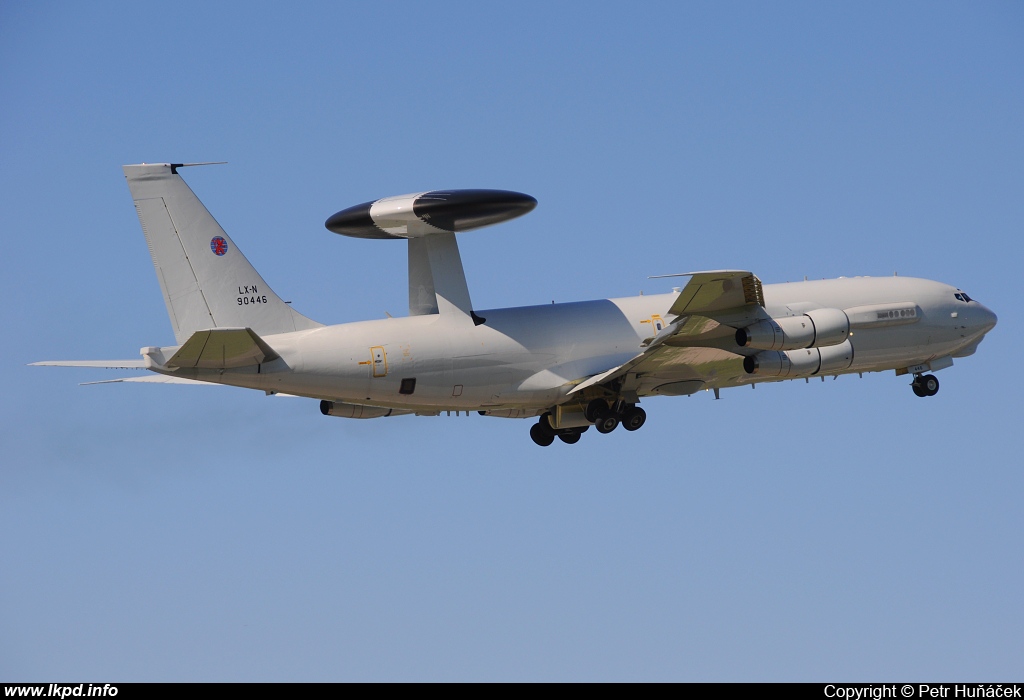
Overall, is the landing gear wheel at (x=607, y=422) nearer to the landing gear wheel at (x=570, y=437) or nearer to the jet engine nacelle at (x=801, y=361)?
the landing gear wheel at (x=570, y=437)

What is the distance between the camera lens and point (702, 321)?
31.2 metres

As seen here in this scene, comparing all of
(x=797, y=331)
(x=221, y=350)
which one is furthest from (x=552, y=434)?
(x=221, y=350)

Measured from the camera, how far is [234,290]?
102 ft

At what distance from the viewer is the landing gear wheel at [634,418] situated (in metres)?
34.8

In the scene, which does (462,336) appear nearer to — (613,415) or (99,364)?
(613,415)

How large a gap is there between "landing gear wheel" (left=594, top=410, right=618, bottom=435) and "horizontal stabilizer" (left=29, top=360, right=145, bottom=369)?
1170 cm

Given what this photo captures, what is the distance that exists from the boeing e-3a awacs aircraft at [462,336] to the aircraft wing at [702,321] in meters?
0.05

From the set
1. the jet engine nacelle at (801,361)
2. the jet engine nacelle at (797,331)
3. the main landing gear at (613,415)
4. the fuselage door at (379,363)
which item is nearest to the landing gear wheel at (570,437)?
the main landing gear at (613,415)

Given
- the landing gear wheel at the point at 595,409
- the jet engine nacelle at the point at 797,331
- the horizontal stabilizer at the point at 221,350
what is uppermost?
the jet engine nacelle at the point at 797,331

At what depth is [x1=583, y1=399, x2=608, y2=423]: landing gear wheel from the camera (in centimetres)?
3456

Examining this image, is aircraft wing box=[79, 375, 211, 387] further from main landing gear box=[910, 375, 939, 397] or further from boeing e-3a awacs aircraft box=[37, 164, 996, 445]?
main landing gear box=[910, 375, 939, 397]

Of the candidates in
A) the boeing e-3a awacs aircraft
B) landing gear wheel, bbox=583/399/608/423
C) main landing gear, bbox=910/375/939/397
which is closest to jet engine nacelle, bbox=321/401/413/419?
the boeing e-3a awacs aircraft
